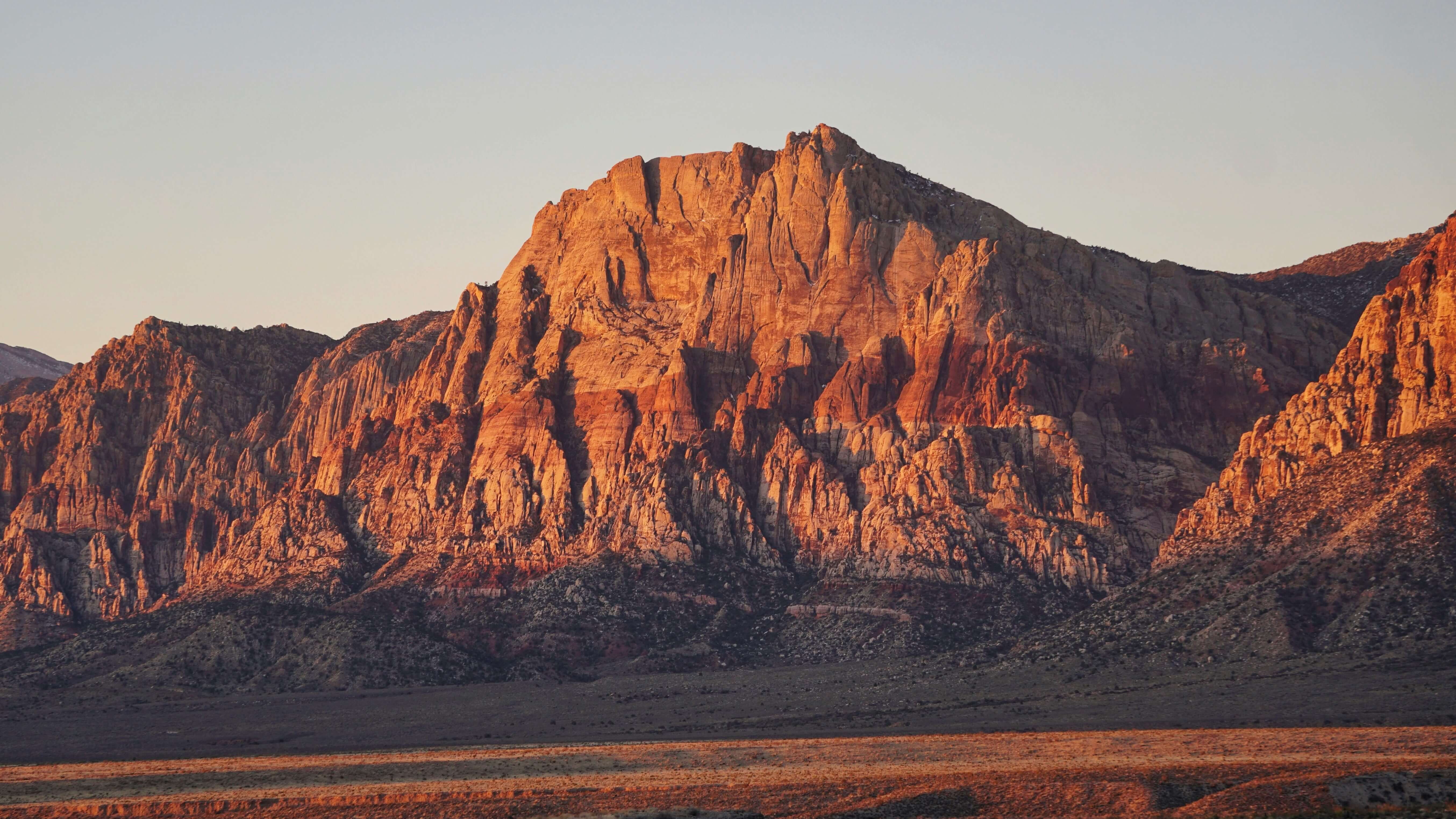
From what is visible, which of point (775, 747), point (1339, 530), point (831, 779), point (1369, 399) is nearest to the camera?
point (831, 779)

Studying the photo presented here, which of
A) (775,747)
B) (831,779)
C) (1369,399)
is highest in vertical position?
(1369,399)

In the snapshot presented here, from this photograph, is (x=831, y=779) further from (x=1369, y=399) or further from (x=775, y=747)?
(x=1369, y=399)

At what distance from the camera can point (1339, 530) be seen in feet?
Answer: 486

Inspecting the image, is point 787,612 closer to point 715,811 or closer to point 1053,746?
point 1053,746

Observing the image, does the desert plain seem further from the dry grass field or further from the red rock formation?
the red rock formation

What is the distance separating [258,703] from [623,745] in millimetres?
47842

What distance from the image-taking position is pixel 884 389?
655ft

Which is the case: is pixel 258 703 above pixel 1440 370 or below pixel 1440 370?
below

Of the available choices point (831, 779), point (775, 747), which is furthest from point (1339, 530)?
point (831, 779)

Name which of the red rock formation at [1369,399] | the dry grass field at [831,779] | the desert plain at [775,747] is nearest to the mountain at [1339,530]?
the red rock formation at [1369,399]

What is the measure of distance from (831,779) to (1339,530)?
5775 cm

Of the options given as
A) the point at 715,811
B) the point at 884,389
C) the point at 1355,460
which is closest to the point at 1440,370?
the point at 1355,460

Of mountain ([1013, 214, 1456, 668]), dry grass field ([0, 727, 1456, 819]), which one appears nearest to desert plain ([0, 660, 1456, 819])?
dry grass field ([0, 727, 1456, 819])

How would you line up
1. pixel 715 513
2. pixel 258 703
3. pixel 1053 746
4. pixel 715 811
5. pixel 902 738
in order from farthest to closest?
1. pixel 715 513
2. pixel 258 703
3. pixel 902 738
4. pixel 1053 746
5. pixel 715 811
